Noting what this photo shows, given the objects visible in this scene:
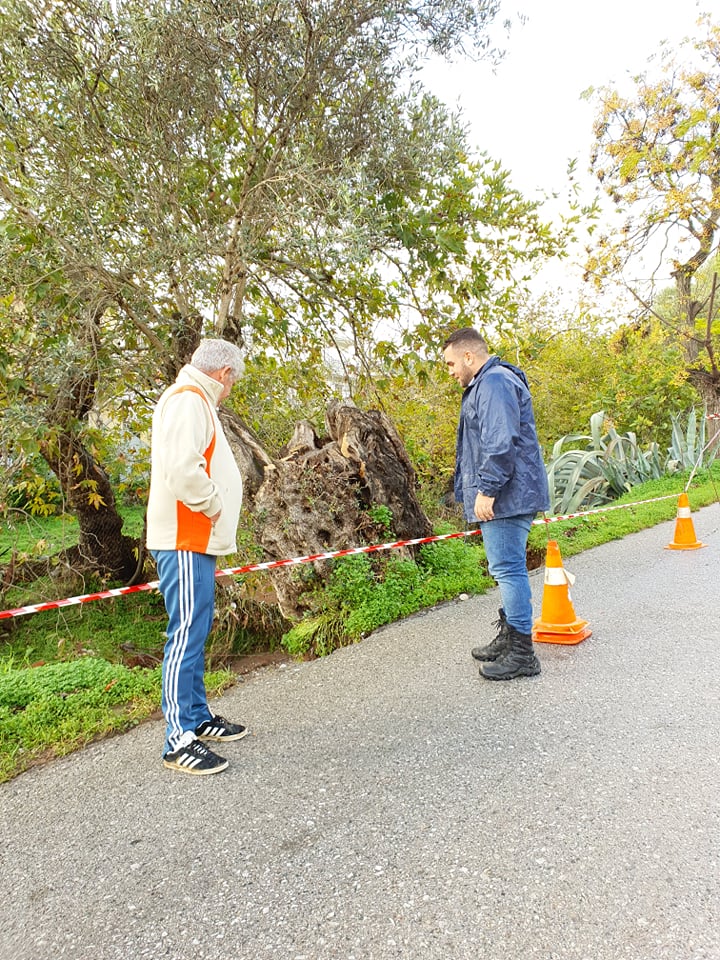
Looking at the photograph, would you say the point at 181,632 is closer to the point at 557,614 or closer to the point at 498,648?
the point at 498,648

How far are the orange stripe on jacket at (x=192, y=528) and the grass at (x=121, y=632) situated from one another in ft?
4.33

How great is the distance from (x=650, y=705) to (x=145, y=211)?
533 centimetres

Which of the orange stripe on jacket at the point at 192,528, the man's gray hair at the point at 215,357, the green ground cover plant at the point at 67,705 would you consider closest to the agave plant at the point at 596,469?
the green ground cover plant at the point at 67,705

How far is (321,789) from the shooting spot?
2875 mm

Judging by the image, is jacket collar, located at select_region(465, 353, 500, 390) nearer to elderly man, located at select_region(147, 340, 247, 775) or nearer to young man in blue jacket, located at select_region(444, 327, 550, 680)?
young man in blue jacket, located at select_region(444, 327, 550, 680)

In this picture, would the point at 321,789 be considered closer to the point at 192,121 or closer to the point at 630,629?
the point at 630,629

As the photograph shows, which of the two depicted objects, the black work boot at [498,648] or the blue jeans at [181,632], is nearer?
the blue jeans at [181,632]

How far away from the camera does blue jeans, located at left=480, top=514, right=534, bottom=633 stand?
4094 millimetres

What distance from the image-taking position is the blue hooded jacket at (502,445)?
3916 millimetres

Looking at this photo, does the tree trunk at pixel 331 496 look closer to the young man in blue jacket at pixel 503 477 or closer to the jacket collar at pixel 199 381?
the young man in blue jacket at pixel 503 477

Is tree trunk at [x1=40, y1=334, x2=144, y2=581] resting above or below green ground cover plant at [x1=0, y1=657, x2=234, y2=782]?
above

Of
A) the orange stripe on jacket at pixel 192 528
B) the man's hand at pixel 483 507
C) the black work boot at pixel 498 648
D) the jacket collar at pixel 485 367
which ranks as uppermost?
the jacket collar at pixel 485 367

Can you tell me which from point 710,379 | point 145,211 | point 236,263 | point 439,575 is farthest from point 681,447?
point 145,211

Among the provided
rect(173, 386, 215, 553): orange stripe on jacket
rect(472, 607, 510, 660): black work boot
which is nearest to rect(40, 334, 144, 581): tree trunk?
rect(173, 386, 215, 553): orange stripe on jacket
